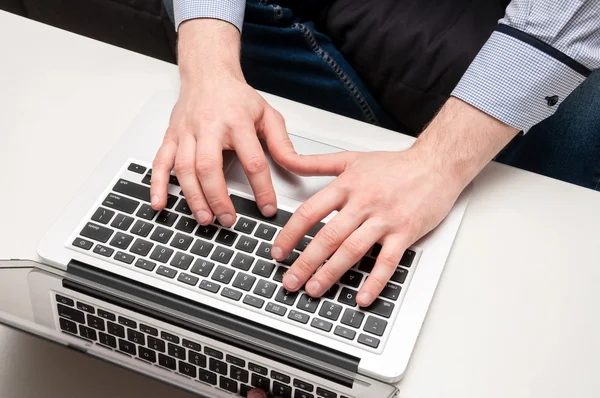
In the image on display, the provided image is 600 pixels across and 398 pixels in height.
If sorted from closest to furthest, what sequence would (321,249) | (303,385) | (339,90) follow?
(303,385)
(321,249)
(339,90)

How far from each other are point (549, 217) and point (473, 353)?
0.65 ft

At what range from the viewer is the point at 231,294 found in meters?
0.61

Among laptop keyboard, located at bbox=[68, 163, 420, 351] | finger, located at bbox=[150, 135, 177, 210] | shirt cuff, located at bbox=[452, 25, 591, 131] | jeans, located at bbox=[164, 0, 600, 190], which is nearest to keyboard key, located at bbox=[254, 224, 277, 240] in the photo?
laptop keyboard, located at bbox=[68, 163, 420, 351]

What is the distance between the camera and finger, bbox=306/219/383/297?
606 millimetres

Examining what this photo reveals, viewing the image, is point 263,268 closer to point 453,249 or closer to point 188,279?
point 188,279

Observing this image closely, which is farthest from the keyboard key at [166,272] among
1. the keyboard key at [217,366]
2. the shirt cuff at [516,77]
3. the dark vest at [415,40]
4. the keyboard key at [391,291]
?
the dark vest at [415,40]

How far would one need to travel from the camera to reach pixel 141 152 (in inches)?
29.2

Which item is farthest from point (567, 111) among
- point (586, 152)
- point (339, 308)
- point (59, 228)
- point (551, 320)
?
point (59, 228)

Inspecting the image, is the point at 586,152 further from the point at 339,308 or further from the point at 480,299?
the point at 339,308

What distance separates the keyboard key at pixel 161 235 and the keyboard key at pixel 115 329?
0.10 metres

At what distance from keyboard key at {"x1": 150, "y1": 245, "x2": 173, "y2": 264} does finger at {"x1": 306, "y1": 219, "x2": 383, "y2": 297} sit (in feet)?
0.47

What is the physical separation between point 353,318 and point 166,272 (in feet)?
0.61

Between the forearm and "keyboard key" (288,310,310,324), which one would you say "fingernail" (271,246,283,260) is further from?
the forearm

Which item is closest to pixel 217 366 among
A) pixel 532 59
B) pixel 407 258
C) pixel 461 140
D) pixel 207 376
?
pixel 207 376
